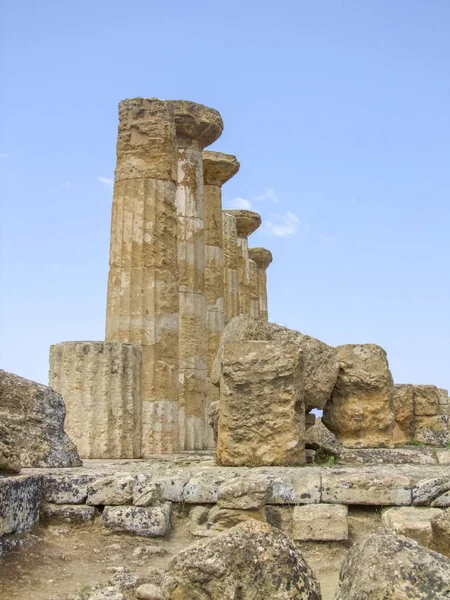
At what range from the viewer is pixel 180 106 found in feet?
50.0

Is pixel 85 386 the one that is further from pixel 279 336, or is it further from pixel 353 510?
pixel 353 510

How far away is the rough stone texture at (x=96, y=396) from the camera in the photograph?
995cm

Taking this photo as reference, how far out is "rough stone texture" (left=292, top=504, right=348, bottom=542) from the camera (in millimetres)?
6438

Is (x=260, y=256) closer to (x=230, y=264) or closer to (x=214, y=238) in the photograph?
(x=230, y=264)

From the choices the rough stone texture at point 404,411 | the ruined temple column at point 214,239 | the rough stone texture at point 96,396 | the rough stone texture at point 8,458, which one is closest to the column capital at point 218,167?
the ruined temple column at point 214,239

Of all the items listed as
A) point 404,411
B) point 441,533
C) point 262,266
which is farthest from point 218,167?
point 441,533

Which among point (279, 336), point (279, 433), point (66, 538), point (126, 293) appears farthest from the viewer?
point (126, 293)

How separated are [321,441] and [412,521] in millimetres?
2438

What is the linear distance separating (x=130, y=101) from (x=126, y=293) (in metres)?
2.81

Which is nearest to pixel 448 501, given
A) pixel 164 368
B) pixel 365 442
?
pixel 365 442

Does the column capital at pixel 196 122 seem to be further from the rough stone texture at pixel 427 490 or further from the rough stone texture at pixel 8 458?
the rough stone texture at pixel 427 490

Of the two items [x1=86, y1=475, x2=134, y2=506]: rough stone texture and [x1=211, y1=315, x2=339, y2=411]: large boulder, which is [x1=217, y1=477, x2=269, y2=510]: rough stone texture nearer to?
[x1=86, y1=475, x2=134, y2=506]: rough stone texture

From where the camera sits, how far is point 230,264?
73.4 ft

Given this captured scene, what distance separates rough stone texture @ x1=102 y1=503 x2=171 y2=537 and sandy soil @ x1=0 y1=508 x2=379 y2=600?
58 millimetres
